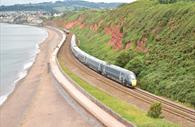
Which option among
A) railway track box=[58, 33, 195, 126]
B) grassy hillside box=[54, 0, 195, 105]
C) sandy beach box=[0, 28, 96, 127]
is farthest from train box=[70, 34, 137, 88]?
sandy beach box=[0, 28, 96, 127]

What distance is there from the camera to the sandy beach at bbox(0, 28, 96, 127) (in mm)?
37469

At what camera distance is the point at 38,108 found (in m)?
44.3

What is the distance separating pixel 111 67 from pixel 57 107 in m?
16.0

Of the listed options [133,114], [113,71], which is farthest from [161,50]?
[133,114]

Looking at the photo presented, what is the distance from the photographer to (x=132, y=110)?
3684cm

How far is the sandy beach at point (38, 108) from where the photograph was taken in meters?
37.5

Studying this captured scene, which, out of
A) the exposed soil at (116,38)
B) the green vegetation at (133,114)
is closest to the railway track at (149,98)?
the green vegetation at (133,114)

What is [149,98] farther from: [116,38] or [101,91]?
[116,38]

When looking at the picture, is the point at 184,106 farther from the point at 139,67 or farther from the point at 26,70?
the point at 26,70

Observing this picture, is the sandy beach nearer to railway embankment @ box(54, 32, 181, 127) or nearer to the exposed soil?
railway embankment @ box(54, 32, 181, 127)

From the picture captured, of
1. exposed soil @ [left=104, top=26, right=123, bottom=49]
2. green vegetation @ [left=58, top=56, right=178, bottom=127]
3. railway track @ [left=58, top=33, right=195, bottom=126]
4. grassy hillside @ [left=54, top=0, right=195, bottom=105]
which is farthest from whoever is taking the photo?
exposed soil @ [left=104, top=26, right=123, bottom=49]

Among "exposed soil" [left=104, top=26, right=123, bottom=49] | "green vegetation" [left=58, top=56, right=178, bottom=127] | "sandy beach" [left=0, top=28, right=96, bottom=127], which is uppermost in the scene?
"green vegetation" [left=58, top=56, right=178, bottom=127]

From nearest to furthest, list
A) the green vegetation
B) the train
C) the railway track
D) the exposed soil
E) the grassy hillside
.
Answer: the green vegetation < the railway track < the grassy hillside < the train < the exposed soil

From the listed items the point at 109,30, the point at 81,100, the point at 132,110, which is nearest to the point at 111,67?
the point at 81,100
